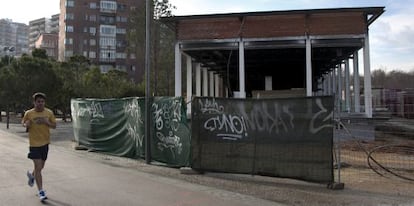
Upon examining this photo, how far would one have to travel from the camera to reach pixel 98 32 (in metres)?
126

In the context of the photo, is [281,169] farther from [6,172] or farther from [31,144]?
[6,172]

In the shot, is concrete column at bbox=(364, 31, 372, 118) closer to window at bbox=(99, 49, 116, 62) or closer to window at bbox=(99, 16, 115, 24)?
window at bbox=(99, 49, 116, 62)

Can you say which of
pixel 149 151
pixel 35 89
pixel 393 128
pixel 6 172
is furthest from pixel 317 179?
pixel 35 89

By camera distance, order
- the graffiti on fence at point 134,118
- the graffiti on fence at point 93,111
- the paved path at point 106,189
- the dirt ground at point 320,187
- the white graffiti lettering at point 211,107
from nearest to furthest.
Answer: the paved path at point 106,189 → the dirt ground at point 320,187 → the white graffiti lettering at point 211,107 → the graffiti on fence at point 134,118 → the graffiti on fence at point 93,111

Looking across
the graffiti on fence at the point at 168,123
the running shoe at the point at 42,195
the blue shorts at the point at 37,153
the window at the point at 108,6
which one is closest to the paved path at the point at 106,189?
the running shoe at the point at 42,195

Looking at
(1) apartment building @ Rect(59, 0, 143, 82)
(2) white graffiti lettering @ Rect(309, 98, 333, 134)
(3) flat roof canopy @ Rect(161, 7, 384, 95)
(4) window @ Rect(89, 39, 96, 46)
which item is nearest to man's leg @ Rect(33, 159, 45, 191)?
(2) white graffiti lettering @ Rect(309, 98, 333, 134)

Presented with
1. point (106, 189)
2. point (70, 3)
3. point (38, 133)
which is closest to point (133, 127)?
point (106, 189)

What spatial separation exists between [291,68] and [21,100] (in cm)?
2017

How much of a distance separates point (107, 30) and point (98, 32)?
7.47ft

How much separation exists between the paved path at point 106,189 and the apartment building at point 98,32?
4319 inches

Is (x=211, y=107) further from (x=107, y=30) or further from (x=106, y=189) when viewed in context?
(x=107, y=30)

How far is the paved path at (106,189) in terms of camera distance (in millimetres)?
8508

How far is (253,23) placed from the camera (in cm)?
2492

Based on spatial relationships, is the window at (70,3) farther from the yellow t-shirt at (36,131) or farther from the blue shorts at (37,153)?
the blue shorts at (37,153)
